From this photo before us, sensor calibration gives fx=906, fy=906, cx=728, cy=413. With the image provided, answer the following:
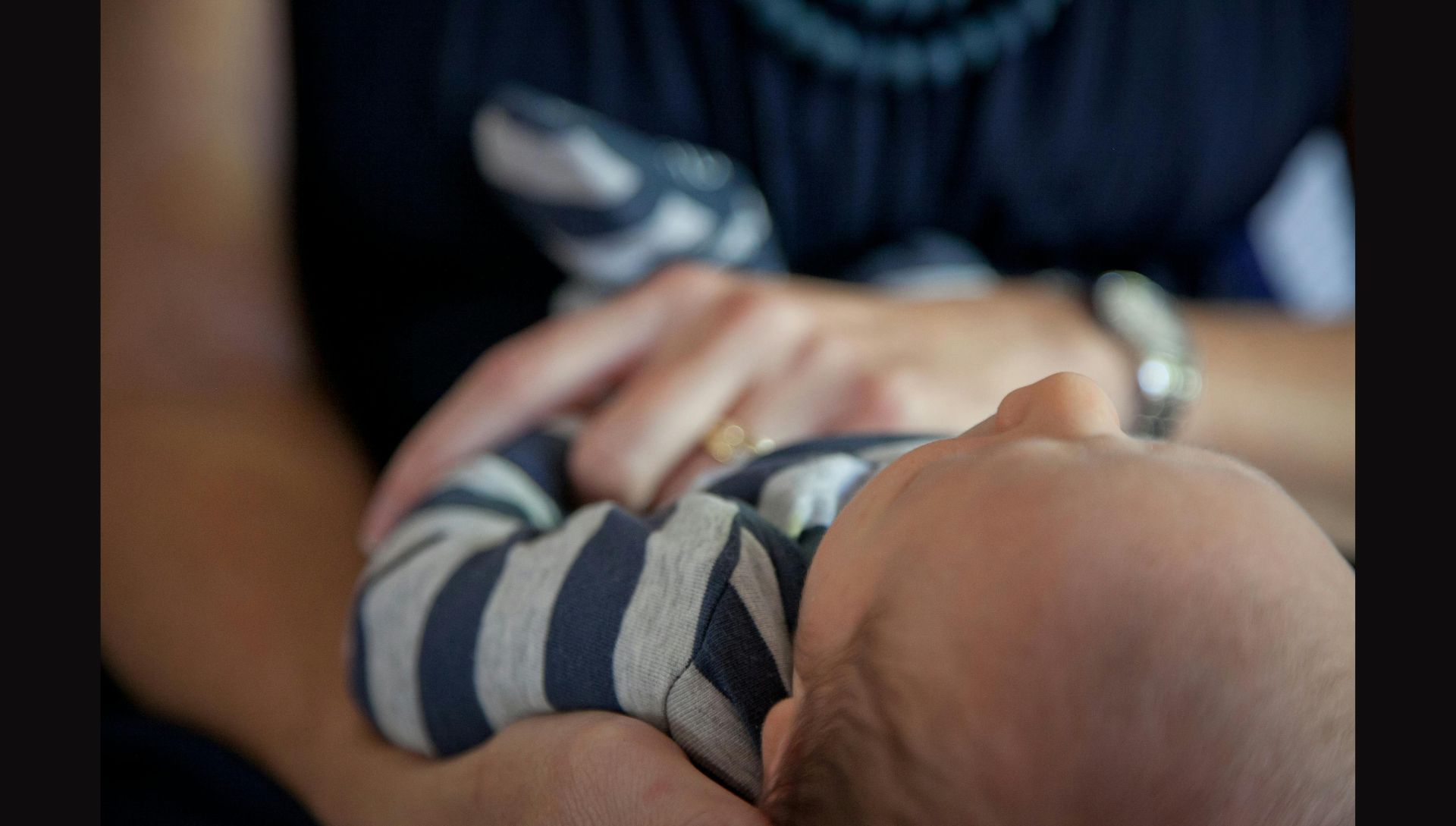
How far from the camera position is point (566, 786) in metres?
0.22

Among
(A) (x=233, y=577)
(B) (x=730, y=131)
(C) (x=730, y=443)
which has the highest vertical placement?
(B) (x=730, y=131)

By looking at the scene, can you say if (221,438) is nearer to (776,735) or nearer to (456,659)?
(456,659)

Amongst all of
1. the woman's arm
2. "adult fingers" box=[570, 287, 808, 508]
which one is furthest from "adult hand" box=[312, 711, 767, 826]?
"adult fingers" box=[570, 287, 808, 508]

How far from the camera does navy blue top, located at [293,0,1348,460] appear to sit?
1.80 ft

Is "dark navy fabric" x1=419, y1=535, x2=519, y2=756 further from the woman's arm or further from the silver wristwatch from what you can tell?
the silver wristwatch

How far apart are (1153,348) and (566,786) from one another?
386 mm

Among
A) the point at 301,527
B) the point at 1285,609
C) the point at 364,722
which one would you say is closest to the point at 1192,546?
the point at 1285,609

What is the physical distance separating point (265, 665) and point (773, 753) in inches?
11.9

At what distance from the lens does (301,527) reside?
47 centimetres

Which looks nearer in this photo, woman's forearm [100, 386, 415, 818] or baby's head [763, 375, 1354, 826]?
baby's head [763, 375, 1354, 826]

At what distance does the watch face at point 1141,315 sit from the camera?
482 mm

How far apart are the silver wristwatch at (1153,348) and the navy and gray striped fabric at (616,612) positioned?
0.21 metres

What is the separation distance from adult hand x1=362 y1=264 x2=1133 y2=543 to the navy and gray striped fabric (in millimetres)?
58

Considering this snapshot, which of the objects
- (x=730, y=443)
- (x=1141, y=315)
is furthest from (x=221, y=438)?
(x=1141, y=315)
